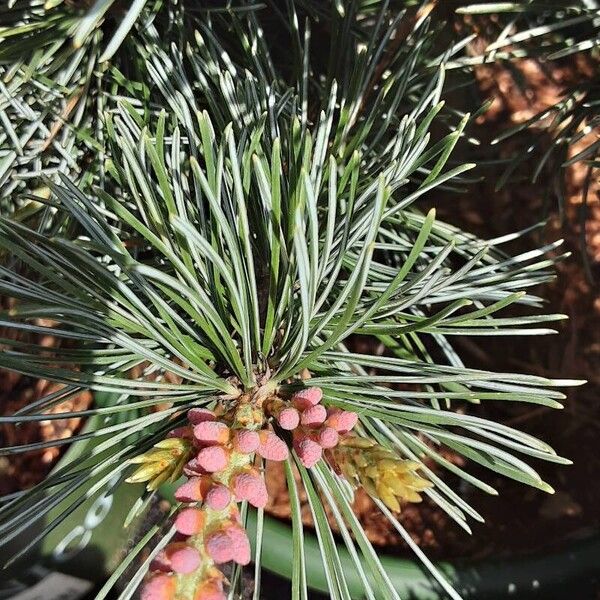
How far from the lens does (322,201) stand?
438mm

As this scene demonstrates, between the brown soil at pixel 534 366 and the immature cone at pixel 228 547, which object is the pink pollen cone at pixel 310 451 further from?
the brown soil at pixel 534 366

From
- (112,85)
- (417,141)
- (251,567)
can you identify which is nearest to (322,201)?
(417,141)

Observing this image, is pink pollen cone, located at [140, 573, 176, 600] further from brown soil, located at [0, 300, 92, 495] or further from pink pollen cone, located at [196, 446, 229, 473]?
brown soil, located at [0, 300, 92, 495]

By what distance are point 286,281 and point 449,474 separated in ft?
1.61

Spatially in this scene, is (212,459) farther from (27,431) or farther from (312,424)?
(27,431)

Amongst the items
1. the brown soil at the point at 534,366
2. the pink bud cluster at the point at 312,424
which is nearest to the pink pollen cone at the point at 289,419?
the pink bud cluster at the point at 312,424

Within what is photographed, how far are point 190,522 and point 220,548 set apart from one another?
0.02m

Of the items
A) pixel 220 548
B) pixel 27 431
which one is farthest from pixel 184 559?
pixel 27 431

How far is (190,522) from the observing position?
0.27 m

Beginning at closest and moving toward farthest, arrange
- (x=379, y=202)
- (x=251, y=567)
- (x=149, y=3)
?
(x=379, y=202)
(x=149, y=3)
(x=251, y=567)

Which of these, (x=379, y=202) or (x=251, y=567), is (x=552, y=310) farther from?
(x=379, y=202)

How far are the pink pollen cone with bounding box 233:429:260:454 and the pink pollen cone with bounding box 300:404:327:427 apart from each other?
0.03 m

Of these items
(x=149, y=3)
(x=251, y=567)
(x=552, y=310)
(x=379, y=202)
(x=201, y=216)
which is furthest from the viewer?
(x=552, y=310)

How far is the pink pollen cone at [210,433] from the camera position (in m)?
0.30
